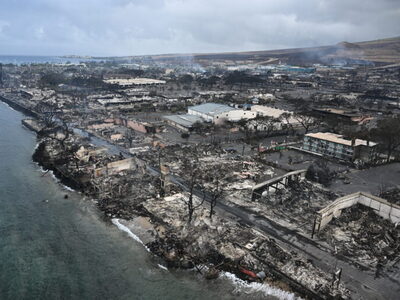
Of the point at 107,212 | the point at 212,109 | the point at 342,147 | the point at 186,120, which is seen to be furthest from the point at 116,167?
the point at 212,109

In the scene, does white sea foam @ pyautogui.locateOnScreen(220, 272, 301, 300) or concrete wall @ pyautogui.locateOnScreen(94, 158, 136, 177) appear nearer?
white sea foam @ pyautogui.locateOnScreen(220, 272, 301, 300)

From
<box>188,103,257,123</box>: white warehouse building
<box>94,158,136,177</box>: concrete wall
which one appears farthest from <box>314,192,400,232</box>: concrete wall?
<box>188,103,257,123</box>: white warehouse building

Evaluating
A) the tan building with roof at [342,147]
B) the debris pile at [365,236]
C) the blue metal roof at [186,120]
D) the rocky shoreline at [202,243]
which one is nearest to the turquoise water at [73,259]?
the rocky shoreline at [202,243]

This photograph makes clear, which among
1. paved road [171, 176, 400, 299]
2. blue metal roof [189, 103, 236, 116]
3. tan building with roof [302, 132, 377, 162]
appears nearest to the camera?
paved road [171, 176, 400, 299]

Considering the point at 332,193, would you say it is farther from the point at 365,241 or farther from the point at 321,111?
the point at 321,111

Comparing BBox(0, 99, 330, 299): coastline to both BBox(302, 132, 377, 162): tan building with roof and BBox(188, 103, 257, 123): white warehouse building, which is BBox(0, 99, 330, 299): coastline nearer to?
BBox(302, 132, 377, 162): tan building with roof

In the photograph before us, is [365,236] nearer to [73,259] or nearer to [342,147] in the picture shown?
[342,147]
